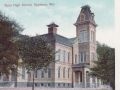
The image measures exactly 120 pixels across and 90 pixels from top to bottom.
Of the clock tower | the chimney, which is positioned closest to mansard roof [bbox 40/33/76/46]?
the chimney

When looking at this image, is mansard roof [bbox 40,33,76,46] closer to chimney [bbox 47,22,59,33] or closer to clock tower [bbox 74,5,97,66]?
chimney [bbox 47,22,59,33]

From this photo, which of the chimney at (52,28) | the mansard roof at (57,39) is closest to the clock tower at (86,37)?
the mansard roof at (57,39)

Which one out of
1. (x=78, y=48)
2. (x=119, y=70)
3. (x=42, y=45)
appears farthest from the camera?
(x=78, y=48)

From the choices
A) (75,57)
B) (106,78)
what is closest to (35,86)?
(75,57)

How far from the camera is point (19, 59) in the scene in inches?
307

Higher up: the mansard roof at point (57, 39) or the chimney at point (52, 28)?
the chimney at point (52, 28)

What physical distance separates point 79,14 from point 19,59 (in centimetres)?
242

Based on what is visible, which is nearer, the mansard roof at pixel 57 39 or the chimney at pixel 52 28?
the chimney at pixel 52 28

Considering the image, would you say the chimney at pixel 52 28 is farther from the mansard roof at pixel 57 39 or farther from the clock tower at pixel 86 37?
the clock tower at pixel 86 37

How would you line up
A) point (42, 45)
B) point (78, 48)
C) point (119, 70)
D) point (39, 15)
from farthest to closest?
1. point (78, 48)
2. point (42, 45)
3. point (39, 15)
4. point (119, 70)

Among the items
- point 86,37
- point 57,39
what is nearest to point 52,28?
point 57,39

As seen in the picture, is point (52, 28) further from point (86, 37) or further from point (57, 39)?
point (86, 37)

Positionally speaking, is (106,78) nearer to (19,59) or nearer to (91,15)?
(91,15)

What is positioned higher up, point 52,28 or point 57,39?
point 52,28
